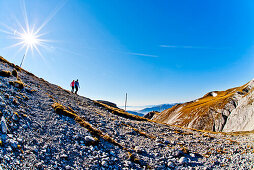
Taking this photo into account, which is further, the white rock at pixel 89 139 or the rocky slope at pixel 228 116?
the rocky slope at pixel 228 116

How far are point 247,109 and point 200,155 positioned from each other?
167 feet

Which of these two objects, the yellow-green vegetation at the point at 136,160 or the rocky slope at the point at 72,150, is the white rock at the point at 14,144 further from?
the yellow-green vegetation at the point at 136,160

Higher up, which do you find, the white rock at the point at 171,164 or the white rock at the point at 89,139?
the white rock at the point at 89,139

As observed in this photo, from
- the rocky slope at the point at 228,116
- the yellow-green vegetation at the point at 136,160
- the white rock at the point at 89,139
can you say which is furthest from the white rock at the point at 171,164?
the rocky slope at the point at 228,116

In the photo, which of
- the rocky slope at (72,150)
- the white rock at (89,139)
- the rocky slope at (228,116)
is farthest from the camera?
the rocky slope at (228,116)

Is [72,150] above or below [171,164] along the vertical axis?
above

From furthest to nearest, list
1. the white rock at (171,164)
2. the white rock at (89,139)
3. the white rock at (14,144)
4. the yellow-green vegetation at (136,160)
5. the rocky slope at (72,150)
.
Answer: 1. the white rock at (89,139)
2. the white rock at (171,164)
3. the yellow-green vegetation at (136,160)
4. the rocky slope at (72,150)
5. the white rock at (14,144)

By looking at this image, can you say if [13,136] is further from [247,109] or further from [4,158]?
[247,109]

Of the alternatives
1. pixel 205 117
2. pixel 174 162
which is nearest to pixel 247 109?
pixel 205 117

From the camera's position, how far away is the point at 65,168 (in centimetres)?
795

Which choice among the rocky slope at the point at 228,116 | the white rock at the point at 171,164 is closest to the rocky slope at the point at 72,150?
the white rock at the point at 171,164

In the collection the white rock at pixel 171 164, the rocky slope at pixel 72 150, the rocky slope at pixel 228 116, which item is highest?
the rocky slope at pixel 228 116

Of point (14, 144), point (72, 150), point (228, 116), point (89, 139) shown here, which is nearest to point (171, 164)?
point (89, 139)

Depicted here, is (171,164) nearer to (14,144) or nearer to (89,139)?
(89,139)
